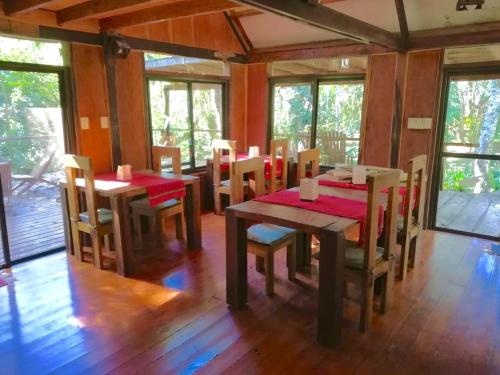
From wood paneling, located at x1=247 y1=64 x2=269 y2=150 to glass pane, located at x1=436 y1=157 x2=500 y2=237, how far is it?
7.80ft

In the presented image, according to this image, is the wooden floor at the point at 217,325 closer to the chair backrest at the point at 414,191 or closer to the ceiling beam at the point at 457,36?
the chair backrest at the point at 414,191

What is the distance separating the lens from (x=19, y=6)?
281 centimetres

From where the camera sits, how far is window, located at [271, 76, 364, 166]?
466 cm

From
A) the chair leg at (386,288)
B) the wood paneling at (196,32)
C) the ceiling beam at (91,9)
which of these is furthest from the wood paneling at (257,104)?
the chair leg at (386,288)

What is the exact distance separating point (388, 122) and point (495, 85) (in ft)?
3.46

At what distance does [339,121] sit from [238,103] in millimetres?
1450

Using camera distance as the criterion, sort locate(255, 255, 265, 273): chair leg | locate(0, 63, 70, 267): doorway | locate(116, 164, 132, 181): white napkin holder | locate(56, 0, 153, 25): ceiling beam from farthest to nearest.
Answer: locate(116, 164, 132, 181): white napkin holder → locate(0, 63, 70, 267): doorway → locate(255, 255, 265, 273): chair leg → locate(56, 0, 153, 25): ceiling beam

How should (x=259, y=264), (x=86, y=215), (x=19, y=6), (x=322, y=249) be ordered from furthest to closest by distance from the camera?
1. (x=86, y=215)
2. (x=259, y=264)
3. (x=19, y=6)
4. (x=322, y=249)

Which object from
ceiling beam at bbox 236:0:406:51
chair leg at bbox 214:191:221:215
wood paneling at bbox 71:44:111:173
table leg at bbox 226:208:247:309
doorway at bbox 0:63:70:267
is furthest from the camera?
chair leg at bbox 214:191:221:215

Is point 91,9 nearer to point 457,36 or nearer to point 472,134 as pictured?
point 457,36

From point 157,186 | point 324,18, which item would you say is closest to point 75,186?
point 157,186

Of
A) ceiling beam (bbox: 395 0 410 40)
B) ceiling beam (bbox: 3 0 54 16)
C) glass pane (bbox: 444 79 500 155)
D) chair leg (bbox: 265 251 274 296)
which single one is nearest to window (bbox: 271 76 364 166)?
ceiling beam (bbox: 395 0 410 40)

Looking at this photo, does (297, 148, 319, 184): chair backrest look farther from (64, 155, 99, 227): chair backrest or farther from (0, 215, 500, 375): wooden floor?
(64, 155, 99, 227): chair backrest

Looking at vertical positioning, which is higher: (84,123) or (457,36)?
(457,36)
